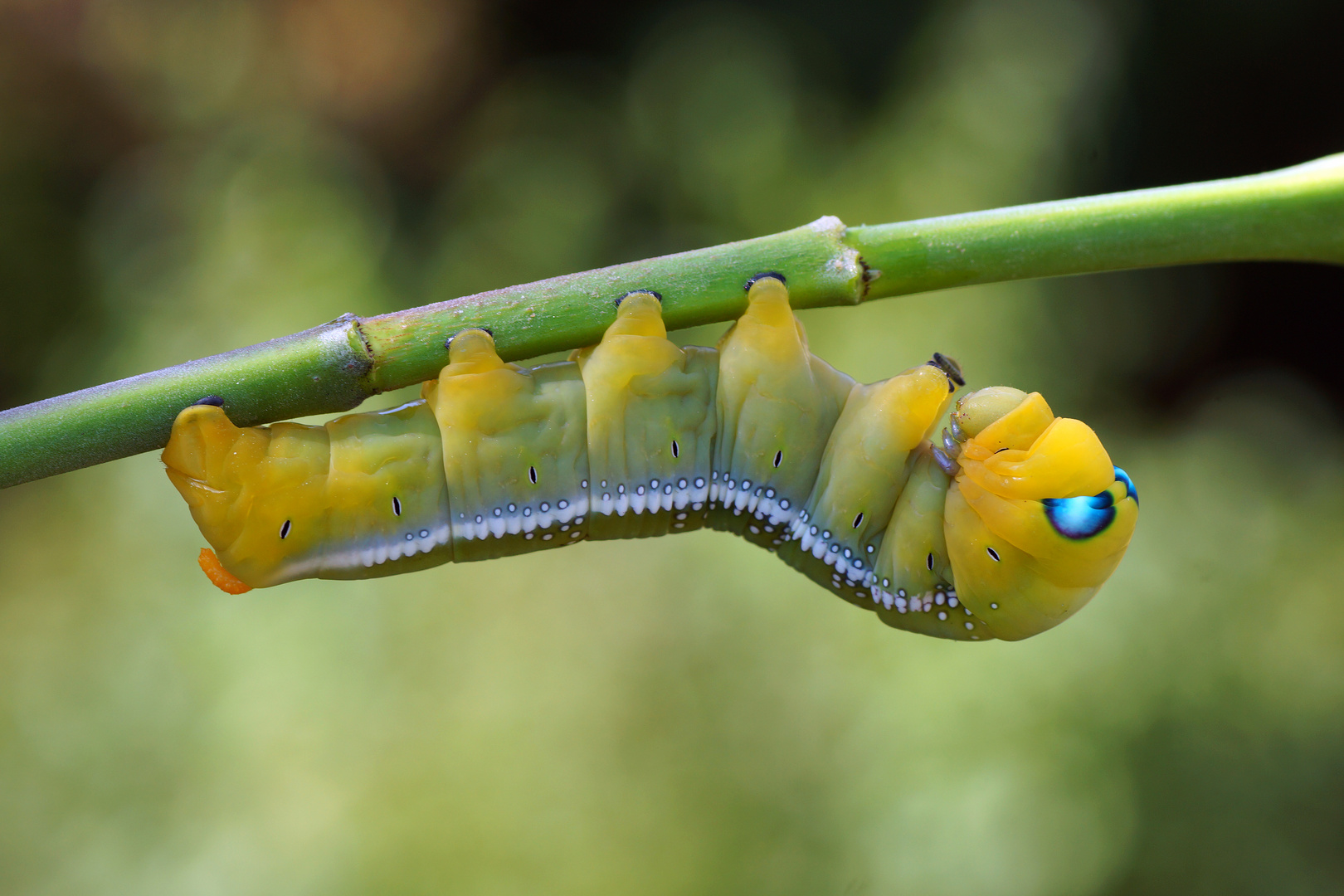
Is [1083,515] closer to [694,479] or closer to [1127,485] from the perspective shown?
[1127,485]

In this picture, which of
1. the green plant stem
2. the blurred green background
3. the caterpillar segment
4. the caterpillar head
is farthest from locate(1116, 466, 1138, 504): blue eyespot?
the blurred green background

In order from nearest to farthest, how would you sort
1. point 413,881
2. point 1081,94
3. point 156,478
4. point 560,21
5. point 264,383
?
1. point 264,383
2. point 413,881
3. point 1081,94
4. point 156,478
5. point 560,21

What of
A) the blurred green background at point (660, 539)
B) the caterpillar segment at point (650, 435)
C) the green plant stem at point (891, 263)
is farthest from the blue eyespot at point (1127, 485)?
the blurred green background at point (660, 539)

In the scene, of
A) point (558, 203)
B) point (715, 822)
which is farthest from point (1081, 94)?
point (715, 822)

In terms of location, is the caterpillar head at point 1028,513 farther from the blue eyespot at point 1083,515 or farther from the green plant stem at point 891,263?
the green plant stem at point 891,263

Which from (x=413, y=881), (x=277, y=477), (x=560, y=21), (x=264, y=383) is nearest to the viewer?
(x=264, y=383)

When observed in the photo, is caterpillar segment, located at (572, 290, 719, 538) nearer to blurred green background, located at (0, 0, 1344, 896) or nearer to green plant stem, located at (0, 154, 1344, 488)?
green plant stem, located at (0, 154, 1344, 488)

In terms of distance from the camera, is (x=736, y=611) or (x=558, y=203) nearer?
(x=736, y=611)

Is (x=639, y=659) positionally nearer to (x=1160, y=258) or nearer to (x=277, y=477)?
(x=277, y=477)
